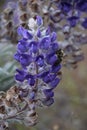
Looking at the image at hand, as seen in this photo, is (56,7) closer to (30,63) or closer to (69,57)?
(69,57)

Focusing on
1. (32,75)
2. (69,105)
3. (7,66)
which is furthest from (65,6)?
(69,105)

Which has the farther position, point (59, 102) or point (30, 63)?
point (59, 102)

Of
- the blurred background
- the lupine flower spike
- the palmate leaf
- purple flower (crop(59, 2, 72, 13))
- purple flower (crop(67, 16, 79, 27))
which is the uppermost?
the blurred background

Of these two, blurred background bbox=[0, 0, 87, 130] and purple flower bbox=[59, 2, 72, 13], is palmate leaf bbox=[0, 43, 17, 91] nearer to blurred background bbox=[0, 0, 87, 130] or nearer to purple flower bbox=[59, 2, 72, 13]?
purple flower bbox=[59, 2, 72, 13]

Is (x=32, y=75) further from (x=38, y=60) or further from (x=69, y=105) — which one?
(x=69, y=105)

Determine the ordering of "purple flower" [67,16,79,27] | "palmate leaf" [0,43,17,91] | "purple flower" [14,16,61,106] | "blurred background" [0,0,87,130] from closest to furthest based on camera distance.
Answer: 1. "purple flower" [14,16,61,106]
2. "palmate leaf" [0,43,17,91]
3. "purple flower" [67,16,79,27]
4. "blurred background" [0,0,87,130]

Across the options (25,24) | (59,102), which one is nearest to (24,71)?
(25,24)

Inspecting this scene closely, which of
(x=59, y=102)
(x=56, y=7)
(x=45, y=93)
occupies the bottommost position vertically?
(x=45, y=93)

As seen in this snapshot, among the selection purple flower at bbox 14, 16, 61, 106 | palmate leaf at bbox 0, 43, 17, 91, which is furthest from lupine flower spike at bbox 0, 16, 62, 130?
→ palmate leaf at bbox 0, 43, 17, 91

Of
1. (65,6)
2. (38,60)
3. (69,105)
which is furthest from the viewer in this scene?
(69,105)
